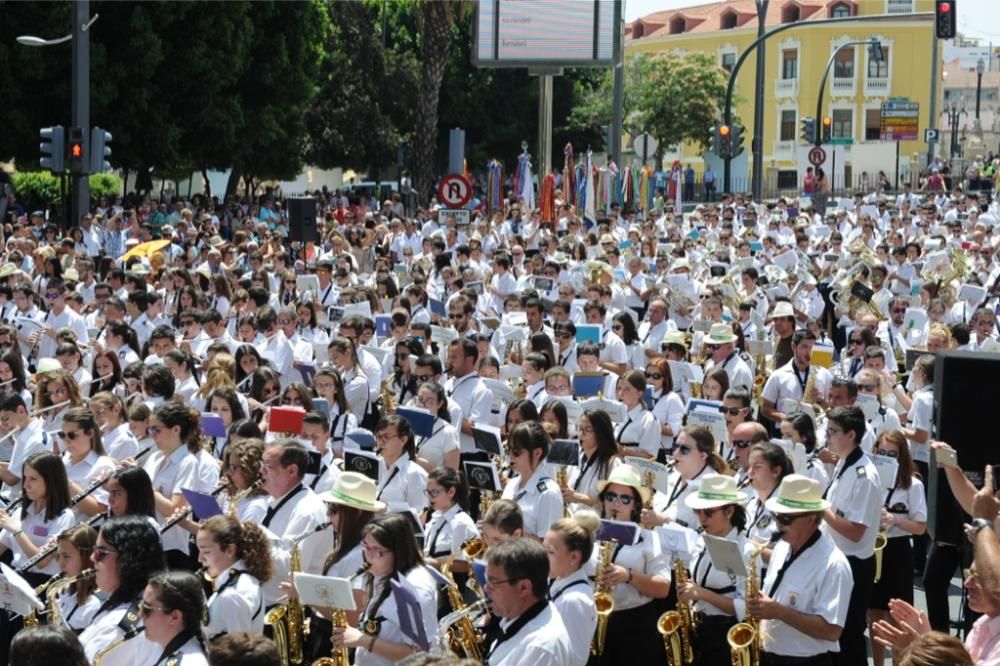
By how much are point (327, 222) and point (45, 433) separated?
21.6m

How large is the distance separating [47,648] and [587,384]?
7.22 meters

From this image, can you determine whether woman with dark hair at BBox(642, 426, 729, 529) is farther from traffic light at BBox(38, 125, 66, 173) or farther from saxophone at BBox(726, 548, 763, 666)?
traffic light at BBox(38, 125, 66, 173)

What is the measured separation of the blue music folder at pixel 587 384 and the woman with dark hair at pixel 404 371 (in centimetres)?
150

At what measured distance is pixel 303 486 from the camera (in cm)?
855

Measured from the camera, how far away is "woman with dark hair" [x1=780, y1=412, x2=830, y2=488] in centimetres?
938

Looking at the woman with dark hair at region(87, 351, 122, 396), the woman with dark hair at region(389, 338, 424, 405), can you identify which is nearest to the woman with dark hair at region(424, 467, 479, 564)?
the woman with dark hair at region(389, 338, 424, 405)

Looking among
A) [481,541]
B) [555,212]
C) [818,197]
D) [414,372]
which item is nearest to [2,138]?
[555,212]

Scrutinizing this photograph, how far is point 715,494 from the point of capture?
7793 mm

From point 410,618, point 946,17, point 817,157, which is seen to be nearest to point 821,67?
point 817,157

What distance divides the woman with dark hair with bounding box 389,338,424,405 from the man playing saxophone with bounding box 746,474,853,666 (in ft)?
19.8

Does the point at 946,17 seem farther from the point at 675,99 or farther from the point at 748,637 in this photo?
the point at 675,99

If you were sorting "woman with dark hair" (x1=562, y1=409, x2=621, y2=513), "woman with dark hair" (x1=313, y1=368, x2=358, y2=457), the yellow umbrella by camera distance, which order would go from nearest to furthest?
"woman with dark hair" (x1=562, y1=409, x2=621, y2=513)
"woman with dark hair" (x1=313, y1=368, x2=358, y2=457)
the yellow umbrella

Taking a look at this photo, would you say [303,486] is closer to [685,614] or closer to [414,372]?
[685,614]

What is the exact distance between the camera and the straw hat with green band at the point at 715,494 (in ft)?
25.4
